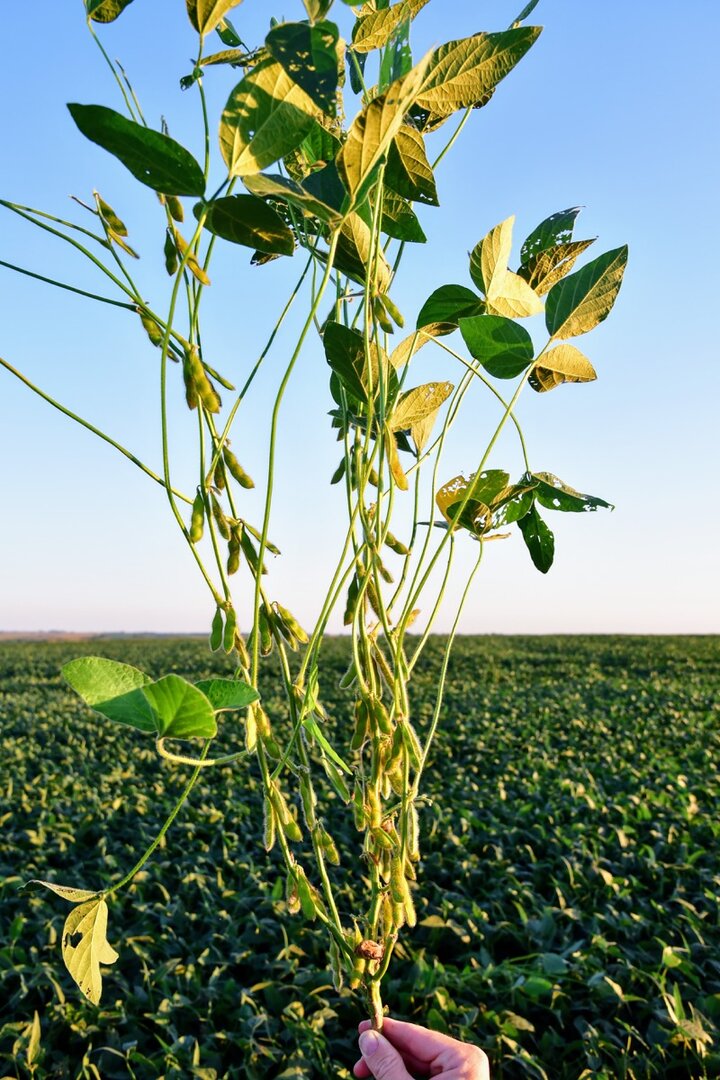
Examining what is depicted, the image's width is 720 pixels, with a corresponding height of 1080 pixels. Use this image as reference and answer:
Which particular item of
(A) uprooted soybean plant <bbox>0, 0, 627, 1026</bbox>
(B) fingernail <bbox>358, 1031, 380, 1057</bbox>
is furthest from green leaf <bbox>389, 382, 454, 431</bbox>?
(B) fingernail <bbox>358, 1031, 380, 1057</bbox>

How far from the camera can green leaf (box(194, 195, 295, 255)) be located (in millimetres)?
626

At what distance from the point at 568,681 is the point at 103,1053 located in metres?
9.85

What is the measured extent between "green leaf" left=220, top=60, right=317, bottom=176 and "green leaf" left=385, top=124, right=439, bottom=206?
0.48 feet

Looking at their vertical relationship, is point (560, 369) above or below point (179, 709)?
above

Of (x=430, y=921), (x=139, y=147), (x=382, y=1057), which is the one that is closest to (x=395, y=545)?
(x=139, y=147)

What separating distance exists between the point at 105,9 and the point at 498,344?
1.60 ft

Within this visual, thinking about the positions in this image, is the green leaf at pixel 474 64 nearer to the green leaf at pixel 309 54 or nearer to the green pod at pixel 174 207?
the green leaf at pixel 309 54

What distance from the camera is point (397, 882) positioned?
2.54 ft

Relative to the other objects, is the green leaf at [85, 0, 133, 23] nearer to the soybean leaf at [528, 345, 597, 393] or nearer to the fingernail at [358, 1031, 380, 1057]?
the soybean leaf at [528, 345, 597, 393]

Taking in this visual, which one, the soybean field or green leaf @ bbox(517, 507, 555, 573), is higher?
green leaf @ bbox(517, 507, 555, 573)

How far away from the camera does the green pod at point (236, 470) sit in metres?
0.77

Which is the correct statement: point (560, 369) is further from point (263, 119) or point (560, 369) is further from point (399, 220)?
point (263, 119)

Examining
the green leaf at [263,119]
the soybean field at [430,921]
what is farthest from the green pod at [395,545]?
the soybean field at [430,921]

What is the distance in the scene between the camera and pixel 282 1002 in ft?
9.87
